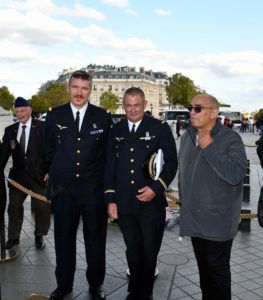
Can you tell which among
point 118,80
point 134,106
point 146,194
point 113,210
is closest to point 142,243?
point 113,210

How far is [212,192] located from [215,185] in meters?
0.06

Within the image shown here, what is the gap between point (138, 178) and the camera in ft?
12.7

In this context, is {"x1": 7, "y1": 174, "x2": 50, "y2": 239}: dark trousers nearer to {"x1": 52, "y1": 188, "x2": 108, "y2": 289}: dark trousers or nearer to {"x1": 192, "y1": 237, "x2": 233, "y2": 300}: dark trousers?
{"x1": 52, "y1": 188, "x2": 108, "y2": 289}: dark trousers

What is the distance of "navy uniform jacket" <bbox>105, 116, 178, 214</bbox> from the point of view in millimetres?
3877

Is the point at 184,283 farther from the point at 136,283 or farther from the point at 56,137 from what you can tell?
the point at 56,137

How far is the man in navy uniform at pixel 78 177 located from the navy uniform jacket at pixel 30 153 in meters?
1.58

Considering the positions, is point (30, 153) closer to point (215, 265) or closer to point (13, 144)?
point (13, 144)

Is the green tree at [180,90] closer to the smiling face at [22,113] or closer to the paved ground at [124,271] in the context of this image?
the paved ground at [124,271]

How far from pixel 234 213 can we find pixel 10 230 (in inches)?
145

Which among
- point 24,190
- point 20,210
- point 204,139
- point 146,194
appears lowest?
point 20,210

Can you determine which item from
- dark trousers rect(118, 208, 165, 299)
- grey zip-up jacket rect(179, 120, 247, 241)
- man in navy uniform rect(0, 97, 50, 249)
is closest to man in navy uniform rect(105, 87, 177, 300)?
dark trousers rect(118, 208, 165, 299)

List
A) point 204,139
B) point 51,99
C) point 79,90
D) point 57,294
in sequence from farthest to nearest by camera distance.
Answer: point 51,99, point 57,294, point 79,90, point 204,139

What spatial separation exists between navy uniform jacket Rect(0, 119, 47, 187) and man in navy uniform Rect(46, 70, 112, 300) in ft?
Result: 5.18

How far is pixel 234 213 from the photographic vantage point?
10.8 feet
